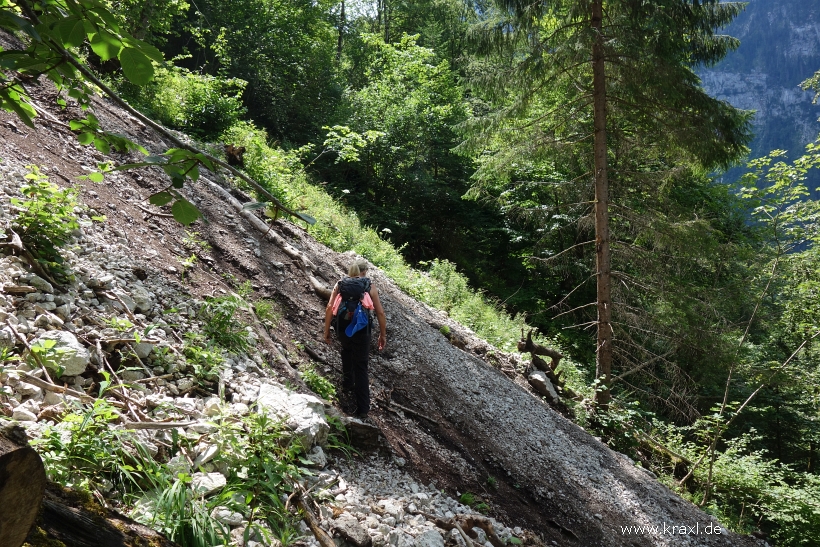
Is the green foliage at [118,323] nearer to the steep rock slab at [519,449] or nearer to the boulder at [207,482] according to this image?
the boulder at [207,482]

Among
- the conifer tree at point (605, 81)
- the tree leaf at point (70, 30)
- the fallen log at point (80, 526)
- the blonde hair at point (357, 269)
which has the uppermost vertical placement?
the conifer tree at point (605, 81)

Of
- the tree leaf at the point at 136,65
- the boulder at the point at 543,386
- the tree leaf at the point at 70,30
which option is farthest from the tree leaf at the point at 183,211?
the boulder at the point at 543,386

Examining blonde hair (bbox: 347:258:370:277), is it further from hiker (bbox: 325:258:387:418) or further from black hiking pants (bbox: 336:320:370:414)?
black hiking pants (bbox: 336:320:370:414)

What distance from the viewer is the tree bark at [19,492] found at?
3.88ft

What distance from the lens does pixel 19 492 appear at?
1.21 metres

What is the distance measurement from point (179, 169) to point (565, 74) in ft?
32.2

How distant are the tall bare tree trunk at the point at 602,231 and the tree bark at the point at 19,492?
30.5 ft

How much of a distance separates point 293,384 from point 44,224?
2.28 metres

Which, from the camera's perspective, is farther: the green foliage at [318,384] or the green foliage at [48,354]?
the green foliage at [318,384]

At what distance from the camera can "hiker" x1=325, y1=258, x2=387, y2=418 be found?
4.72 metres

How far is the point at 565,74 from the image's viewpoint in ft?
32.0

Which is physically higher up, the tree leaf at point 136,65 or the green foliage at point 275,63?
the green foliage at point 275,63

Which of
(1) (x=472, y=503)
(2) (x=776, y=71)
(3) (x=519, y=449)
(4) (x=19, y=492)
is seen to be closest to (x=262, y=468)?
(4) (x=19, y=492)

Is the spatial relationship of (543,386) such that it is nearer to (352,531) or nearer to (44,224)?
(352,531)
